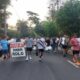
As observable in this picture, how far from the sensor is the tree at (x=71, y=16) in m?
44.1

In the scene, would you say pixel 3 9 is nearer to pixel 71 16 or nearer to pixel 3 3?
pixel 3 3

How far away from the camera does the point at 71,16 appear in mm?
44344

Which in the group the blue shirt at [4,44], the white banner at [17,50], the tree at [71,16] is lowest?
the white banner at [17,50]

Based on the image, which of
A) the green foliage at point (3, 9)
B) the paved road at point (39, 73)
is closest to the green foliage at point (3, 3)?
the green foliage at point (3, 9)

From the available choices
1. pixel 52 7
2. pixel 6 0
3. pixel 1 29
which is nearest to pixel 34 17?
pixel 52 7

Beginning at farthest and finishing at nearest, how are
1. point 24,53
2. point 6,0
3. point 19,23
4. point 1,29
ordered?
point 19,23
point 1,29
point 6,0
point 24,53

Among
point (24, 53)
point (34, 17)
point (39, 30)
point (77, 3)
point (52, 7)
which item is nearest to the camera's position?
Answer: point (24, 53)

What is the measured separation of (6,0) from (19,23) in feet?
233

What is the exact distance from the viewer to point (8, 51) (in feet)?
99.9

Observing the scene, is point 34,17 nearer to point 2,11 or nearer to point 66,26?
point 2,11

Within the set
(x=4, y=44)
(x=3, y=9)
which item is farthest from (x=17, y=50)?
(x=3, y=9)

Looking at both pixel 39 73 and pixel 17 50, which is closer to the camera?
pixel 39 73

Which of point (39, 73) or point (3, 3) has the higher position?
point (3, 3)

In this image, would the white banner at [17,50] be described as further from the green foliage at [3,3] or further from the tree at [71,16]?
the green foliage at [3,3]
